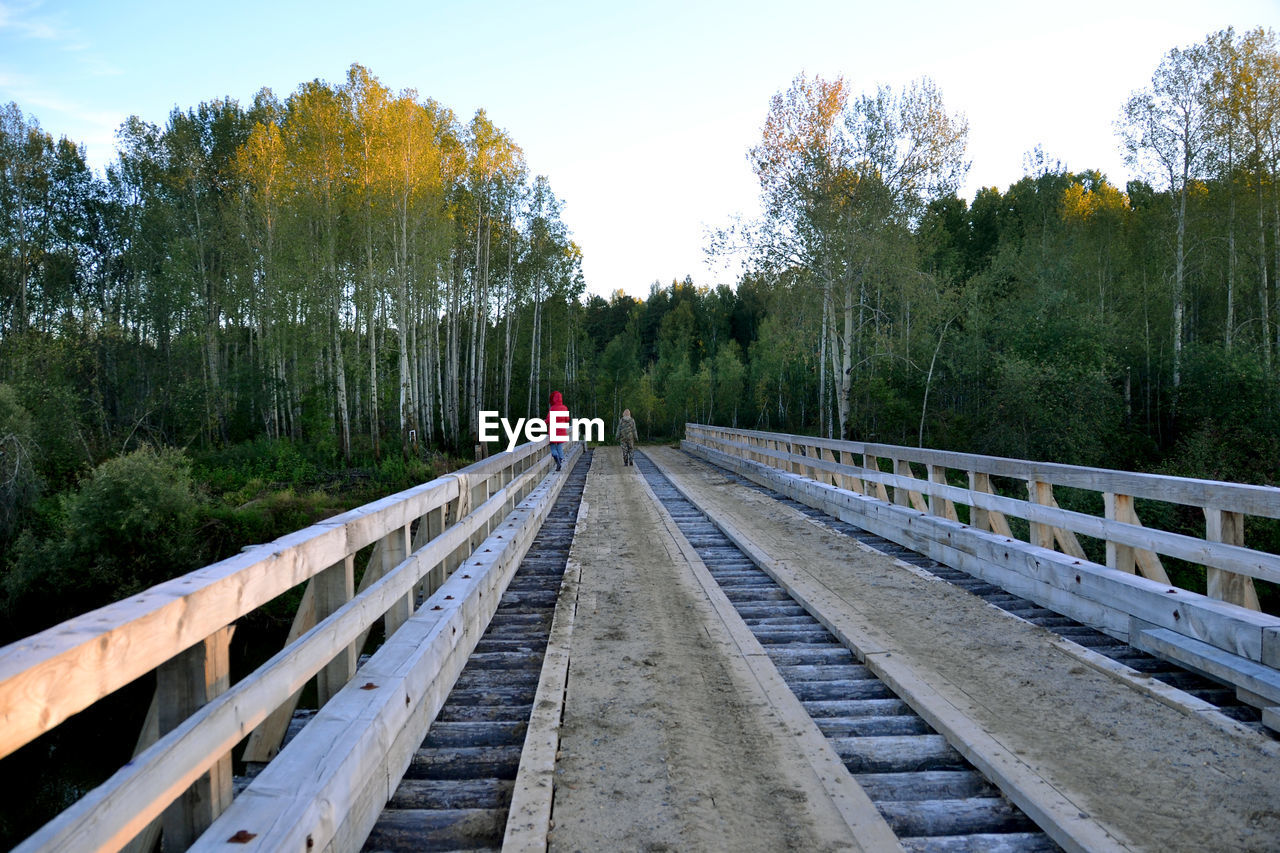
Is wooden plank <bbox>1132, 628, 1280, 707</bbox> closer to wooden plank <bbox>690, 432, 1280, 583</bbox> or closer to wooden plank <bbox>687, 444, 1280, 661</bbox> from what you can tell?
wooden plank <bbox>687, 444, 1280, 661</bbox>

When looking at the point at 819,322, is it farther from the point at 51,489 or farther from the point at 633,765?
the point at 633,765

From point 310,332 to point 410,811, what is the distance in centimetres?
3128

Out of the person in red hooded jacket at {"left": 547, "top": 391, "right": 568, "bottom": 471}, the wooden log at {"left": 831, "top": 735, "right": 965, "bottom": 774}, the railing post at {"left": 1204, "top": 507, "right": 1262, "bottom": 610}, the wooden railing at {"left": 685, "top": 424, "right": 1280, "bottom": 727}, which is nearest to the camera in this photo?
the wooden log at {"left": 831, "top": 735, "right": 965, "bottom": 774}

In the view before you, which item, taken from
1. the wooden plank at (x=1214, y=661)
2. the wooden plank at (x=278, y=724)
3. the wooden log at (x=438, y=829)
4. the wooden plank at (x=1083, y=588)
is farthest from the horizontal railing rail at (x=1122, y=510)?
the wooden plank at (x=278, y=724)

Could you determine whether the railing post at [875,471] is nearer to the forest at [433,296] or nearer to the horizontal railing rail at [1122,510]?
the horizontal railing rail at [1122,510]

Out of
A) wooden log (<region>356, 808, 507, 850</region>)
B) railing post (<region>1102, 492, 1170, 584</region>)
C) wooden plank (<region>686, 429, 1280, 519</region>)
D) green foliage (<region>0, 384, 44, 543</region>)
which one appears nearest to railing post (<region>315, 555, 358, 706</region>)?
wooden log (<region>356, 808, 507, 850</region>)

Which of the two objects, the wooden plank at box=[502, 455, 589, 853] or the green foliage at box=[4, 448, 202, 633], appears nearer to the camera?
the wooden plank at box=[502, 455, 589, 853]

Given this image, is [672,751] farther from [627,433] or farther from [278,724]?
[627,433]

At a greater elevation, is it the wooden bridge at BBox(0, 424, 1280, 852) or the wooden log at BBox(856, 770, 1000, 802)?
the wooden bridge at BBox(0, 424, 1280, 852)

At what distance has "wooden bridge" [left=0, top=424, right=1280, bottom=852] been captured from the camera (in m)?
2.12

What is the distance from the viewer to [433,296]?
3362 cm

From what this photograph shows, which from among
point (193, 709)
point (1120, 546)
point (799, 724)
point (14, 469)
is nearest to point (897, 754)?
point (799, 724)

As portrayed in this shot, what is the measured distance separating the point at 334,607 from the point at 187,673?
1.21 m

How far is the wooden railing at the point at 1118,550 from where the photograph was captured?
168 inches
